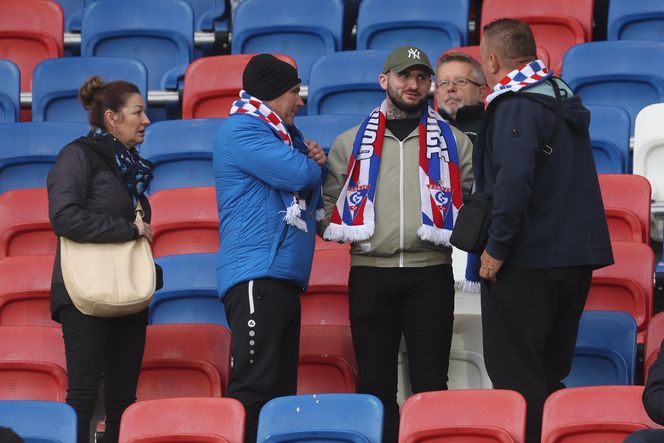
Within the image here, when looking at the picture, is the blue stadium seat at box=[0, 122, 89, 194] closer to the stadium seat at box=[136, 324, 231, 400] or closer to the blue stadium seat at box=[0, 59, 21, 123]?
the blue stadium seat at box=[0, 59, 21, 123]

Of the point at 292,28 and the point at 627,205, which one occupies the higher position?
the point at 292,28

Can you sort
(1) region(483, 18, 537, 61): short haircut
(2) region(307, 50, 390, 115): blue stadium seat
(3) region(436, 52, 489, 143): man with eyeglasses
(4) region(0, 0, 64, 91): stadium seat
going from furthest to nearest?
(4) region(0, 0, 64, 91): stadium seat → (2) region(307, 50, 390, 115): blue stadium seat → (3) region(436, 52, 489, 143): man with eyeglasses → (1) region(483, 18, 537, 61): short haircut

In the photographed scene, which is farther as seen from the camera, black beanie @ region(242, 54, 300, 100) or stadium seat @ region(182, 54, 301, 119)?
stadium seat @ region(182, 54, 301, 119)

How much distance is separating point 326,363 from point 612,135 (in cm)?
159

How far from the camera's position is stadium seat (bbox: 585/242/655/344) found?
16.1 ft

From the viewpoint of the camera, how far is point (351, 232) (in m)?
4.54

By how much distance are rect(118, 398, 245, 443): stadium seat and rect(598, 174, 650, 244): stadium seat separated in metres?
1.83

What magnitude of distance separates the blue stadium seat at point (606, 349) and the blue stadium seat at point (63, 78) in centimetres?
269

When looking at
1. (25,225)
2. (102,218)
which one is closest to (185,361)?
(102,218)

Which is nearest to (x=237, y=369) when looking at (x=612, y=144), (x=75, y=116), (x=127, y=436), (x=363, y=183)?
(x=127, y=436)

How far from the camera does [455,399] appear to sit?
3867 millimetres

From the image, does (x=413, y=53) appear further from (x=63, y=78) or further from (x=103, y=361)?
(x=63, y=78)

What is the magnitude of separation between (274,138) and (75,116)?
2559 mm

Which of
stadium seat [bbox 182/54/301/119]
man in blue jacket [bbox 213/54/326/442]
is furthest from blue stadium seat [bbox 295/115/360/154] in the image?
man in blue jacket [bbox 213/54/326/442]
